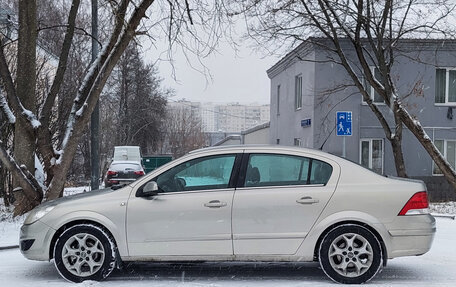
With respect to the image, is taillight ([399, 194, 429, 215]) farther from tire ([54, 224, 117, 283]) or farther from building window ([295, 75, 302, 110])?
building window ([295, 75, 302, 110])

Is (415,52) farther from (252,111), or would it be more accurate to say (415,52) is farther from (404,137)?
(252,111)

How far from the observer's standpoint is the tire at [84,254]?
5566 mm

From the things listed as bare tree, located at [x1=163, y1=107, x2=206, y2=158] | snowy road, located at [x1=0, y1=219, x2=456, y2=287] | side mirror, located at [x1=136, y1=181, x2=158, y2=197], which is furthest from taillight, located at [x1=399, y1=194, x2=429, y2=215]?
bare tree, located at [x1=163, y1=107, x2=206, y2=158]

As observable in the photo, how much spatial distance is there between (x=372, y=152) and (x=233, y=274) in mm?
15825

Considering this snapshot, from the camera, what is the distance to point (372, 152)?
20734 mm

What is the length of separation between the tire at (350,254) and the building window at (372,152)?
617 inches

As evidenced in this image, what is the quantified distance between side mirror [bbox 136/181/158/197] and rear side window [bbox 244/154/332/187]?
984 millimetres

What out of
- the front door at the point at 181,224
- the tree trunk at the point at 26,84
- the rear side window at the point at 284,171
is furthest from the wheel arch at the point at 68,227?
the tree trunk at the point at 26,84

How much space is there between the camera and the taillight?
556 centimetres

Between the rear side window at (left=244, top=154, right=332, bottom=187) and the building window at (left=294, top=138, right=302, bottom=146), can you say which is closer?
the rear side window at (left=244, top=154, right=332, bottom=187)

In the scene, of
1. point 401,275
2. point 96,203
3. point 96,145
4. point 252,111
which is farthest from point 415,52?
point 252,111

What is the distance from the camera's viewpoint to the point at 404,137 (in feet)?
67.1

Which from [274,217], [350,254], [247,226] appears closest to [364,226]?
[350,254]

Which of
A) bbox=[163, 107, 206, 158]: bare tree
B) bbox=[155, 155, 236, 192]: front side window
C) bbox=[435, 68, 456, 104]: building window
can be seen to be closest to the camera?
bbox=[155, 155, 236, 192]: front side window
